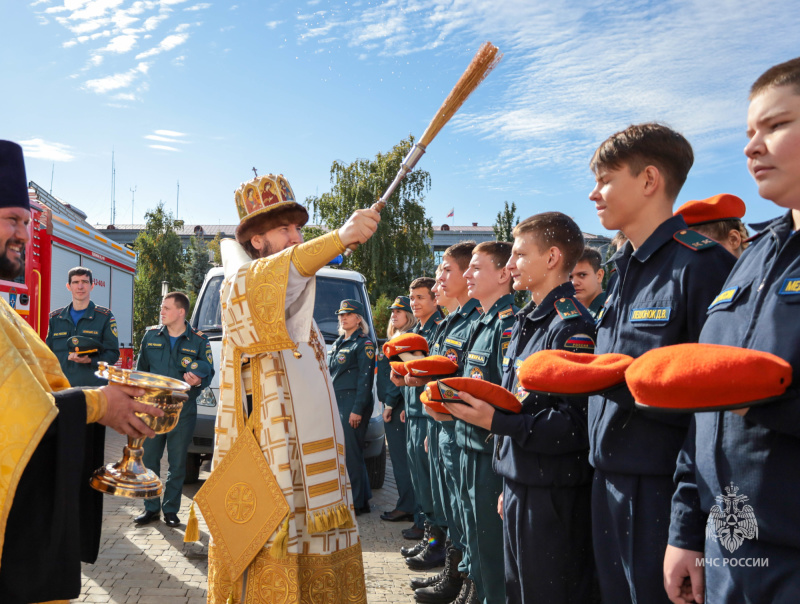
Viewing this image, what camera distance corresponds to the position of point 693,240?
81.4 inches

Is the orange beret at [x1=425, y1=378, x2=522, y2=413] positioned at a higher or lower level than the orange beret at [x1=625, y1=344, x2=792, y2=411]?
lower

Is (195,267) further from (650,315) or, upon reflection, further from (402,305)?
(650,315)

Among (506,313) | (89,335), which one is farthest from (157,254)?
(506,313)

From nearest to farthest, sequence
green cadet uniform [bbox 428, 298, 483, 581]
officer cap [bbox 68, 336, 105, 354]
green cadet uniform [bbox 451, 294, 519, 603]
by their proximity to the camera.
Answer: green cadet uniform [bbox 451, 294, 519, 603], green cadet uniform [bbox 428, 298, 483, 581], officer cap [bbox 68, 336, 105, 354]

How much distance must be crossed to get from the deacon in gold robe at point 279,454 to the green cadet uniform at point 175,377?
10.1ft

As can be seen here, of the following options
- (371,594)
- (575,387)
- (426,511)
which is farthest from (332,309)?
(575,387)

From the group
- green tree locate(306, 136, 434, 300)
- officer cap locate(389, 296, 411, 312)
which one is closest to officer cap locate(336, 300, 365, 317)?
officer cap locate(389, 296, 411, 312)

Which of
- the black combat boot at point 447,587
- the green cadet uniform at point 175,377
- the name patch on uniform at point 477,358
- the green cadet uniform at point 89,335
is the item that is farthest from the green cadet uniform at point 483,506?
the green cadet uniform at point 89,335

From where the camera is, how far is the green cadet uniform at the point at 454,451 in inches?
151

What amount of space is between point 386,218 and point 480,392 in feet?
93.0

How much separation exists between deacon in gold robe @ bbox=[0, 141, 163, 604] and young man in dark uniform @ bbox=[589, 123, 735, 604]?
1.63 metres

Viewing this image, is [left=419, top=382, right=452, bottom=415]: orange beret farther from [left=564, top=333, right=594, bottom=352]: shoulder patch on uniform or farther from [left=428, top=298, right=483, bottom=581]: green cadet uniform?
[left=428, top=298, right=483, bottom=581]: green cadet uniform

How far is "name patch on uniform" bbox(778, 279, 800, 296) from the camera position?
1423mm

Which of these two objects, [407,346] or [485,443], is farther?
[407,346]
